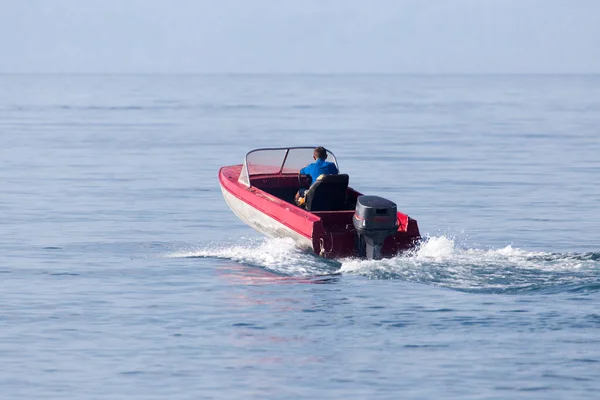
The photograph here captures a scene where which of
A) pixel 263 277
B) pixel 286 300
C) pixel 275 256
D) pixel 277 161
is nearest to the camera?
pixel 286 300

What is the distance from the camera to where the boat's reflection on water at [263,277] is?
15.7 meters

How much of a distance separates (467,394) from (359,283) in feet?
16.4

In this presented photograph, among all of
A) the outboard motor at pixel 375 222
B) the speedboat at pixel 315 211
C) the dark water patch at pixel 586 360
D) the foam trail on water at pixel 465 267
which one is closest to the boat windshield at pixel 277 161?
the speedboat at pixel 315 211

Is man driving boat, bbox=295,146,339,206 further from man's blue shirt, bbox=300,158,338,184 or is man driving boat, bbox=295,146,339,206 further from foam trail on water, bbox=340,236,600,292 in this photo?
foam trail on water, bbox=340,236,600,292

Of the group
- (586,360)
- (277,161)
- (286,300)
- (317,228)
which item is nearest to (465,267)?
(317,228)

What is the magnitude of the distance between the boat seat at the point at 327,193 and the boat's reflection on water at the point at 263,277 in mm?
1342

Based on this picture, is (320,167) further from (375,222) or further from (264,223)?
(375,222)

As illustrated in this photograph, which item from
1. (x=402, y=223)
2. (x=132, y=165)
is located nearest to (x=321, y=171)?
(x=402, y=223)

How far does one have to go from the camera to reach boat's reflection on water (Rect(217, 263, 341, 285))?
619 inches

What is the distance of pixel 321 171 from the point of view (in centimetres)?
1791

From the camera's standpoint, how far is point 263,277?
16.2 meters

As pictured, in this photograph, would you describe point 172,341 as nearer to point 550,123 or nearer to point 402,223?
point 402,223

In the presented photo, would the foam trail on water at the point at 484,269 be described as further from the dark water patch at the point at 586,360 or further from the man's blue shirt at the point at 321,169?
the dark water patch at the point at 586,360

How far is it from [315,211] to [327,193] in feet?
1.05
